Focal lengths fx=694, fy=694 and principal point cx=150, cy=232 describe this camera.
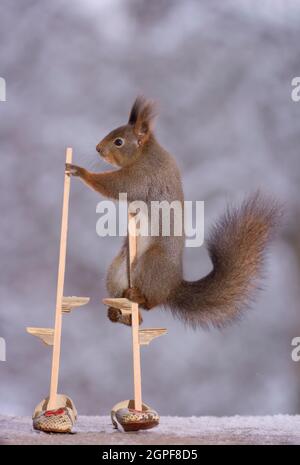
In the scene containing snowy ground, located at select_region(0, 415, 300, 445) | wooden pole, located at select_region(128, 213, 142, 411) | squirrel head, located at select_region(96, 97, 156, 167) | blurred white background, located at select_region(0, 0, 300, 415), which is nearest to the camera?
snowy ground, located at select_region(0, 415, 300, 445)

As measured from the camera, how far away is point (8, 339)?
2188 millimetres

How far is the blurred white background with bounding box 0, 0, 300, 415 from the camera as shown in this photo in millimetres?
2211

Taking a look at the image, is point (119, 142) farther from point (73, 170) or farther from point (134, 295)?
point (134, 295)

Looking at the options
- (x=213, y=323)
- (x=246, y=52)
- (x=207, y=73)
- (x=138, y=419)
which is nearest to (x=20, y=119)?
(x=207, y=73)

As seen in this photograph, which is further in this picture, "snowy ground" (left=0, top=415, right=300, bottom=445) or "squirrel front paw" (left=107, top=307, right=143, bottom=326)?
"squirrel front paw" (left=107, top=307, right=143, bottom=326)

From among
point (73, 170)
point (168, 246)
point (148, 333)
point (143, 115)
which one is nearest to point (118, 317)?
point (148, 333)

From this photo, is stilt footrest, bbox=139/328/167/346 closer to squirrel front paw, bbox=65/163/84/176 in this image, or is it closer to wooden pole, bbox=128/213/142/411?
wooden pole, bbox=128/213/142/411

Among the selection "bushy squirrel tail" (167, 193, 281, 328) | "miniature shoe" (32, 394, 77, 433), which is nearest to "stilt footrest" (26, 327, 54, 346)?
"miniature shoe" (32, 394, 77, 433)

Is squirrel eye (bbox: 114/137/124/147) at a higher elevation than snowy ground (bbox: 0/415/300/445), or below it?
higher

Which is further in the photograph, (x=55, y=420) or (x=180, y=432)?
(x=180, y=432)

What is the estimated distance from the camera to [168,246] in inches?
72.2

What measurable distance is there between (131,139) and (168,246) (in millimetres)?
310

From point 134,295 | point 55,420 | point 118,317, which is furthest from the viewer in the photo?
point 118,317

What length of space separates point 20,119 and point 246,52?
2.52 feet
